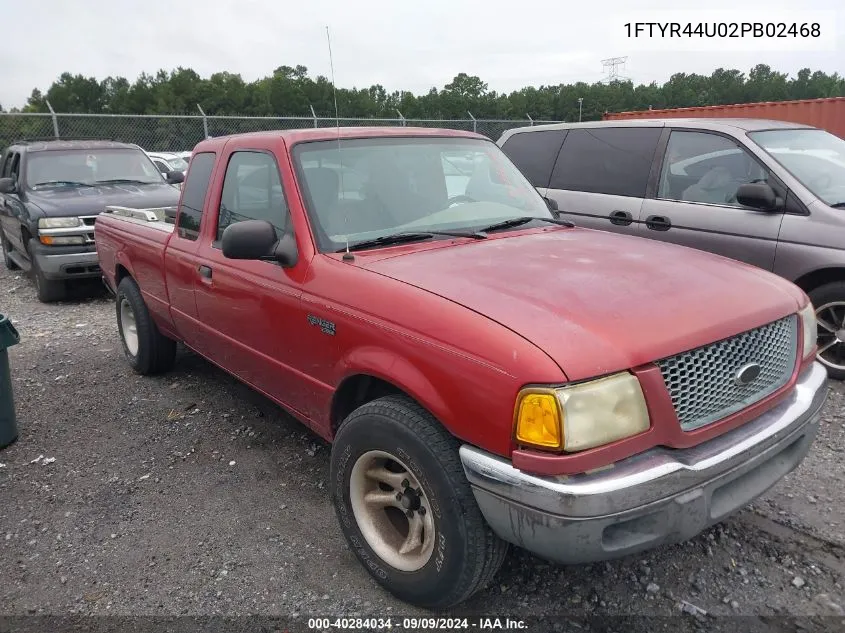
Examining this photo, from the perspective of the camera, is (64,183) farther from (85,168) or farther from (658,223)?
(658,223)

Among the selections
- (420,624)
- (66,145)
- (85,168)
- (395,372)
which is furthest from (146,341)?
(66,145)

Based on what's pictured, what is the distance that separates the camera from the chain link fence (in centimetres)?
1558

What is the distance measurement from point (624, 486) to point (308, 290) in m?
1.59

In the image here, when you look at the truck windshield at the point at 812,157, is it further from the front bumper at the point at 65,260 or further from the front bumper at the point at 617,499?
the front bumper at the point at 65,260

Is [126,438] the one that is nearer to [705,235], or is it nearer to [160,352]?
[160,352]

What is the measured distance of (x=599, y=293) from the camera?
94.5 inches

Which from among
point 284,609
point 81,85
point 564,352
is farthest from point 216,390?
point 81,85

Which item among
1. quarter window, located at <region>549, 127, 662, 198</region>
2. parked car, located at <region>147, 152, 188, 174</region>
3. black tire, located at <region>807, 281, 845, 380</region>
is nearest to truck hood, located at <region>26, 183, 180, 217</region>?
quarter window, located at <region>549, 127, 662, 198</region>

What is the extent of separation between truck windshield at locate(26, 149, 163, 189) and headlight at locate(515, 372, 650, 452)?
27.0ft

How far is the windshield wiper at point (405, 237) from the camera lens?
3.00 metres

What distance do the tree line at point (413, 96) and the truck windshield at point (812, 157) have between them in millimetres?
3410

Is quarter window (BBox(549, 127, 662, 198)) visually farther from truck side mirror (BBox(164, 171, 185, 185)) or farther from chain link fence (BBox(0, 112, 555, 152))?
chain link fence (BBox(0, 112, 555, 152))

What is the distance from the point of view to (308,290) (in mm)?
2900

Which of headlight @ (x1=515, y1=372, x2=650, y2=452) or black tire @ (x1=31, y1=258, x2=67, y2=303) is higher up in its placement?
headlight @ (x1=515, y1=372, x2=650, y2=452)
